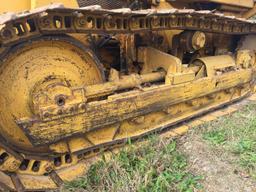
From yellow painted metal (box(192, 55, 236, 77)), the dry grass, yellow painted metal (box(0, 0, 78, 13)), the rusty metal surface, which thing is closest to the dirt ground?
the dry grass

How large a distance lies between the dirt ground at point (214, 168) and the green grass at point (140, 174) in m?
0.09

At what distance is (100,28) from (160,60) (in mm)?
971

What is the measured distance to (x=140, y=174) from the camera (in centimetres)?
260

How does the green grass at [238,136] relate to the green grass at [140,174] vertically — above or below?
below

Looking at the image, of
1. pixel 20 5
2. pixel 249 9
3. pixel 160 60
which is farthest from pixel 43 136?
pixel 249 9

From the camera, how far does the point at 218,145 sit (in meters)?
3.17

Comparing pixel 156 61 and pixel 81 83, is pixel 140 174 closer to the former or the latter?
pixel 81 83

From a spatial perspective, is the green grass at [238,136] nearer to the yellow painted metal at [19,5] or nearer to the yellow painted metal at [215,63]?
the yellow painted metal at [215,63]

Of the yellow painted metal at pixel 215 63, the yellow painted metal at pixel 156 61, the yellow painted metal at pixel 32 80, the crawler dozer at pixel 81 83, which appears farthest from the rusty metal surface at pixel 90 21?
the yellow painted metal at pixel 215 63

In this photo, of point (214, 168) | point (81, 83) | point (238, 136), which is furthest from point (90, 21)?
point (238, 136)

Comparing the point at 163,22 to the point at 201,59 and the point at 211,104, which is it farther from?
the point at 211,104

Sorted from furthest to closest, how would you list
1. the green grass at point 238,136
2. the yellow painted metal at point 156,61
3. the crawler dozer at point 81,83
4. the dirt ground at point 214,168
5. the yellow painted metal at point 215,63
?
the yellow painted metal at point 215,63, the yellow painted metal at point 156,61, the green grass at point 238,136, the dirt ground at point 214,168, the crawler dozer at point 81,83

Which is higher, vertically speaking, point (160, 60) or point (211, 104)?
point (160, 60)

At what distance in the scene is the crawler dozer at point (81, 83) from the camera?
2.43 metres
